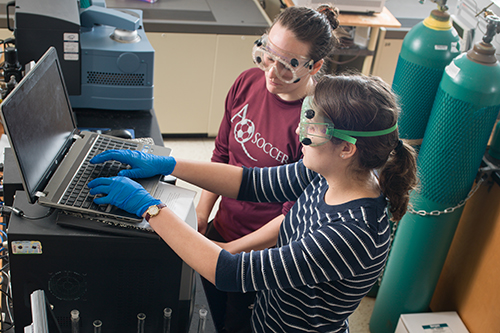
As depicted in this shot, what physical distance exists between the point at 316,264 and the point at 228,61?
2420 mm

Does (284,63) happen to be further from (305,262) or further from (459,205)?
(459,205)

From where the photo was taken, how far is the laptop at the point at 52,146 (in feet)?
3.11

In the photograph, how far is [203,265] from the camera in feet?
3.25

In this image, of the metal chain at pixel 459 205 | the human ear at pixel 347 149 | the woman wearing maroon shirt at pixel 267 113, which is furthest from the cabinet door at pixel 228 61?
the human ear at pixel 347 149

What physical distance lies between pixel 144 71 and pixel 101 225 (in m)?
1.00

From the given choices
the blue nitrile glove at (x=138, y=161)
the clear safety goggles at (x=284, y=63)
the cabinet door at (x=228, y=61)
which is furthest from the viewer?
the cabinet door at (x=228, y=61)

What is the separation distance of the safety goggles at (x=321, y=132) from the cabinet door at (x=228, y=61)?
216 centimetres

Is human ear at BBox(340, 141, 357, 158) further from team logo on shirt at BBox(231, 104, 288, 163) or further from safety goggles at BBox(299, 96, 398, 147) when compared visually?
team logo on shirt at BBox(231, 104, 288, 163)

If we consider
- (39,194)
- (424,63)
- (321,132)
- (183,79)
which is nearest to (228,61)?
(183,79)

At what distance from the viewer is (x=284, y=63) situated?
1411mm

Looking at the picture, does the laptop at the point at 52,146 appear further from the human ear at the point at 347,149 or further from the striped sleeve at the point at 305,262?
the human ear at the point at 347,149

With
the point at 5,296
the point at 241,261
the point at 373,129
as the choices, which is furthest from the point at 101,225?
the point at 373,129

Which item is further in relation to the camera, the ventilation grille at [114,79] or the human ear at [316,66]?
the ventilation grille at [114,79]

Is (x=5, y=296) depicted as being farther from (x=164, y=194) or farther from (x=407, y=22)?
(x=407, y=22)
